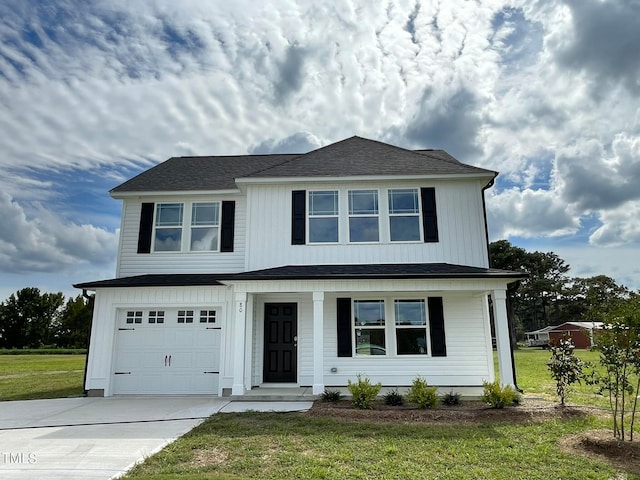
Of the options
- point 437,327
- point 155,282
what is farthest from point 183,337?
point 437,327

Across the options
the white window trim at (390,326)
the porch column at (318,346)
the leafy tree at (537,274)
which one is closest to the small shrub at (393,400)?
the porch column at (318,346)

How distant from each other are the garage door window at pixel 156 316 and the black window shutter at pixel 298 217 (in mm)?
4163

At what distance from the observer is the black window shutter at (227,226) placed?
465 inches

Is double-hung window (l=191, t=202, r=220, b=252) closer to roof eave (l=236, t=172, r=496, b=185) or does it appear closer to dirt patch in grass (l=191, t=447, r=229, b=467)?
roof eave (l=236, t=172, r=496, b=185)

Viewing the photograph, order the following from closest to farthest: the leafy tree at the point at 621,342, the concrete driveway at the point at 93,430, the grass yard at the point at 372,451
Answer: the grass yard at the point at 372,451, the concrete driveway at the point at 93,430, the leafy tree at the point at 621,342

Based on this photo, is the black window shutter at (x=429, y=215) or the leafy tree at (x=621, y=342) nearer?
the leafy tree at (x=621, y=342)

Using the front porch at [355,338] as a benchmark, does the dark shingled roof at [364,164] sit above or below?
above

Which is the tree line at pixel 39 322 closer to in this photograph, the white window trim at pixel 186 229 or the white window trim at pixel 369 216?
the white window trim at pixel 186 229

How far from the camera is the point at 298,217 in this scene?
1132 cm

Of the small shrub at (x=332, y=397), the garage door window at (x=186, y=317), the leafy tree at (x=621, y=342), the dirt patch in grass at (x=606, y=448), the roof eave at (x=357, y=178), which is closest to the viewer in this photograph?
the dirt patch in grass at (x=606, y=448)

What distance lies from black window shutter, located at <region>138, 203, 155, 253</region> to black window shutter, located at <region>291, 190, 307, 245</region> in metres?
4.51

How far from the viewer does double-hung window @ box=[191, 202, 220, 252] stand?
39.2 ft

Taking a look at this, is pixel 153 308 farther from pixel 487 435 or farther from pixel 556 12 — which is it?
pixel 556 12

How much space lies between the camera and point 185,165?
14.2m
